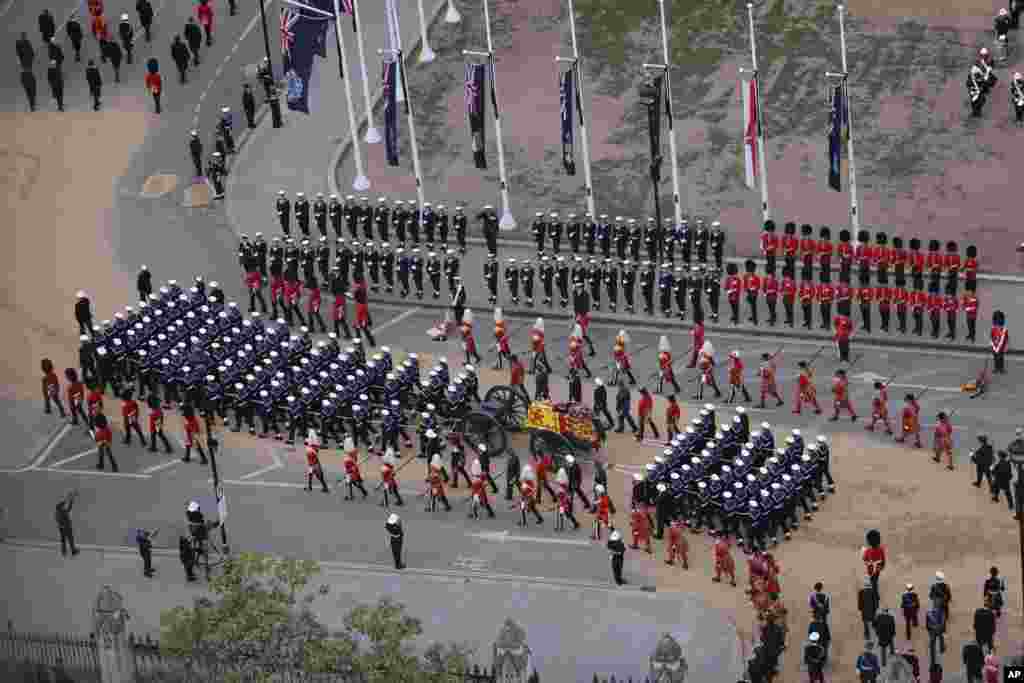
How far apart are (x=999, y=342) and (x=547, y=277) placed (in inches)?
493

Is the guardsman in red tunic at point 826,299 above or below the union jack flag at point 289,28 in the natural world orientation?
below

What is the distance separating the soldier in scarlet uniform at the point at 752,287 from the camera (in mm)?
92438

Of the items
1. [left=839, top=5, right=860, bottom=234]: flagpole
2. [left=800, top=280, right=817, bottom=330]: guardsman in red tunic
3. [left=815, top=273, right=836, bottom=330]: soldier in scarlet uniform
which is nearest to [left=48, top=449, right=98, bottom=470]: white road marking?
[left=800, top=280, right=817, bottom=330]: guardsman in red tunic

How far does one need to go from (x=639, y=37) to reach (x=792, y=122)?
6.85 meters

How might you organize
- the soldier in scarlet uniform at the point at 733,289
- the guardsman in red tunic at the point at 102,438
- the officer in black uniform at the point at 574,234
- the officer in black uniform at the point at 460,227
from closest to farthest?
the guardsman in red tunic at the point at 102,438, the soldier in scarlet uniform at the point at 733,289, the officer in black uniform at the point at 574,234, the officer in black uniform at the point at 460,227

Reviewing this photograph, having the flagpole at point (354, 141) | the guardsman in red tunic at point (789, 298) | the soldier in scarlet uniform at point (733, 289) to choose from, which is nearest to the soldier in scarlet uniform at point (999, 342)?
the guardsman in red tunic at point (789, 298)

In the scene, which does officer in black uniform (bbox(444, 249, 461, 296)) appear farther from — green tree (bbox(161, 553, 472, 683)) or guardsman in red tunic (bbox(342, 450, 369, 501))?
green tree (bbox(161, 553, 472, 683))

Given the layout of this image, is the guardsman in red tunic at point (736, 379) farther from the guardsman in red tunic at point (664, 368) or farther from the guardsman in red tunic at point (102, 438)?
the guardsman in red tunic at point (102, 438)

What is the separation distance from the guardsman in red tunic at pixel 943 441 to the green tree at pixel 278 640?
58.6 feet

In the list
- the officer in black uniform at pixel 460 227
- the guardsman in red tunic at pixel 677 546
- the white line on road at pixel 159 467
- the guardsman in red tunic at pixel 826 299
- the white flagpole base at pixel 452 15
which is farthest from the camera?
the white flagpole base at pixel 452 15

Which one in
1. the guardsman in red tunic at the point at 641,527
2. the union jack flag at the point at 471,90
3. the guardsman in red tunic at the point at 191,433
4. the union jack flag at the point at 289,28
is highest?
the union jack flag at the point at 289,28

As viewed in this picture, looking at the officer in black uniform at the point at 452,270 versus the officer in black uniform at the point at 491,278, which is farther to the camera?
the officer in black uniform at the point at 452,270

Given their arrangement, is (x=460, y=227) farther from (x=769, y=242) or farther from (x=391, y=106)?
(x=769, y=242)

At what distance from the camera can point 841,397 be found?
86.6 metres
